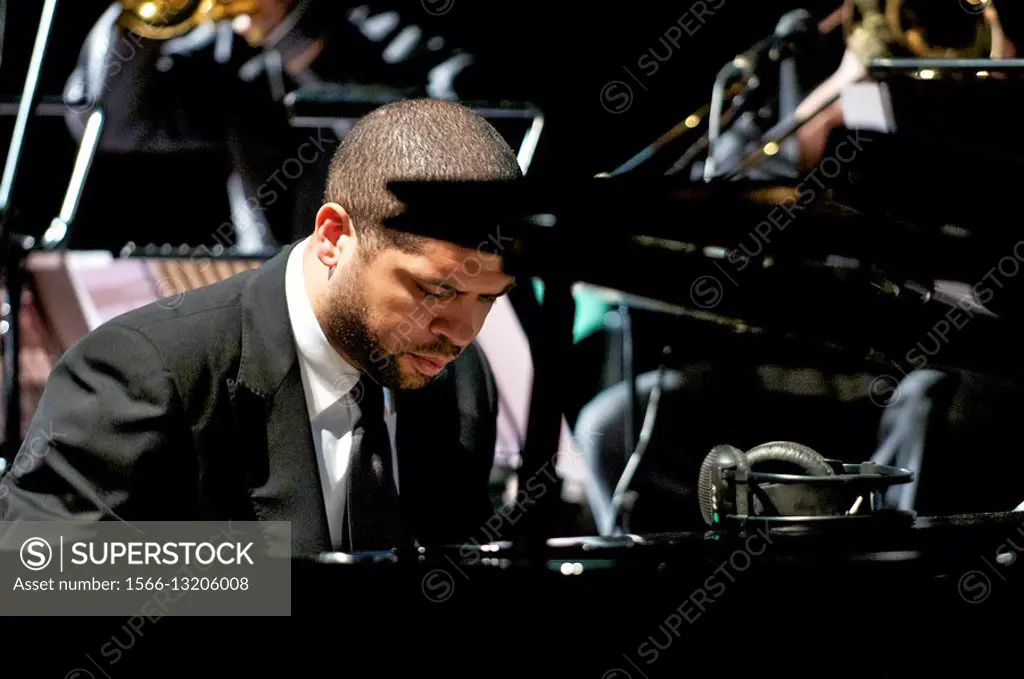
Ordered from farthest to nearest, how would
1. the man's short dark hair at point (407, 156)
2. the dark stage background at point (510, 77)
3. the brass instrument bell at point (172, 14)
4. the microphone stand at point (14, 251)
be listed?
the dark stage background at point (510, 77) < the brass instrument bell at point (172, 14) < the microphone stand at point (14, 251) < the man's short dark hair at point (407, 156)

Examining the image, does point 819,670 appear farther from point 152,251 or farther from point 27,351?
point 27,351

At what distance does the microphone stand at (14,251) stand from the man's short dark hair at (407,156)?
1153 mm

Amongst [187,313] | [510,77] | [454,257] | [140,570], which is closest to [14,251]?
[187,313]

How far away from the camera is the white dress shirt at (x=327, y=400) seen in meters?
1.75

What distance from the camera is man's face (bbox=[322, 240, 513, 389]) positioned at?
1562mm

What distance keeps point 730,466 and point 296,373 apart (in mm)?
742

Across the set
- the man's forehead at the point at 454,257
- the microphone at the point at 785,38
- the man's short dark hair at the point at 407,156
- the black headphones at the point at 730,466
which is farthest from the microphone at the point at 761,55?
the black headphones at the point at 730,466

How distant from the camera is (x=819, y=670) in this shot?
1.27 metres

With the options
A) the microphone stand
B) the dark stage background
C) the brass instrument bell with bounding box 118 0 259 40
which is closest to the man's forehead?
the microphone stand

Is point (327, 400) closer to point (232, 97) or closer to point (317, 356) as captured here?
point (317, 356)

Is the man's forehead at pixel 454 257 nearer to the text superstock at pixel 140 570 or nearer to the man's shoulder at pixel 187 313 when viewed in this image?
the man's shoulder at pixel 187 313

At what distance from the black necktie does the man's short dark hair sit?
30 cm

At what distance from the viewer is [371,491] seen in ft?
5.49

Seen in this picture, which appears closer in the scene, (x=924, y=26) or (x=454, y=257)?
(x=454, y=257)
